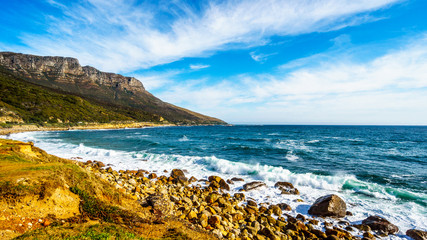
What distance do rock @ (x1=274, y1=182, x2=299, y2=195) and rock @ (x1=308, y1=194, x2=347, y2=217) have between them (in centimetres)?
281

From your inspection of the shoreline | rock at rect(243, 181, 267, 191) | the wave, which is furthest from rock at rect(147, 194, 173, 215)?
the shoreline

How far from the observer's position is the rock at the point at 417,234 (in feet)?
28.9

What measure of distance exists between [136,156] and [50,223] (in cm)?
2138

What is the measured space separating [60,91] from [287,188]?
157 metres

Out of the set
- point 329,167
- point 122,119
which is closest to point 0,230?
point 329,167

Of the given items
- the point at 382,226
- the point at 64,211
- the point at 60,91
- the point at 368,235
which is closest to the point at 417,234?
the point at 382,226

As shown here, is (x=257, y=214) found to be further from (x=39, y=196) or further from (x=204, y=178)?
(x=39, y=196)

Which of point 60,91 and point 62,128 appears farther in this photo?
point 60,91

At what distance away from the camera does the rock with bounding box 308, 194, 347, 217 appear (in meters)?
10.5

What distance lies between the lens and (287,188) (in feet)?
48.9

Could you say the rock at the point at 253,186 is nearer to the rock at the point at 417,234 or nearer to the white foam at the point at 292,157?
the rock at the point at 417,234

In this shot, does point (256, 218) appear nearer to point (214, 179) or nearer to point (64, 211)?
point (214, 179)

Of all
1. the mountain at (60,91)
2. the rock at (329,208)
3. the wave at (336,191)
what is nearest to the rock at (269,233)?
the wave at (336,191)

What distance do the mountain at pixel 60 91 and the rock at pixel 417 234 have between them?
315ft
